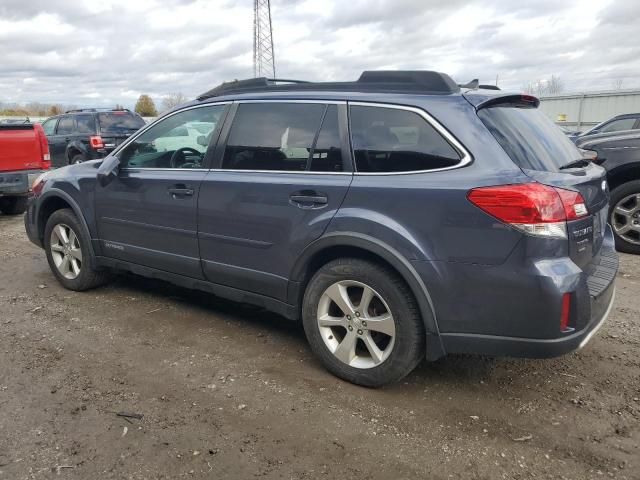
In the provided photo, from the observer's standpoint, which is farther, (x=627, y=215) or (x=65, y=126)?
(x=65, y=126)

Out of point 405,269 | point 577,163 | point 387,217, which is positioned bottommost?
point 405,269

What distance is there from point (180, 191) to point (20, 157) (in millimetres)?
5695

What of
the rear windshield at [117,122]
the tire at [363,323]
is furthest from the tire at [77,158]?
the tire at [363,323]

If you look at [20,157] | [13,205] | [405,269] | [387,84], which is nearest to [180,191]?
[387,84]

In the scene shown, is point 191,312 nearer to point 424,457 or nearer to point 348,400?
point 348,400

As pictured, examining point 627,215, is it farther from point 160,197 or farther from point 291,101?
point 160,197

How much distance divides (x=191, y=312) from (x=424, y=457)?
250 centimetres

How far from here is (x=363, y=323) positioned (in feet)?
10.4

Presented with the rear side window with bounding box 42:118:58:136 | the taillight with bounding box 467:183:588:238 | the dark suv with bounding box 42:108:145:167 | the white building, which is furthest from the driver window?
the white building

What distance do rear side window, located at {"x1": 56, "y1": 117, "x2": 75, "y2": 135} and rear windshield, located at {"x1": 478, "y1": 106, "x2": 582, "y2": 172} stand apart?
13.5m

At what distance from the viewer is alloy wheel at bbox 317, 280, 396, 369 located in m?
3.12

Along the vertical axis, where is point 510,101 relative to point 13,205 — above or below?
above

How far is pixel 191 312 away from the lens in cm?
453

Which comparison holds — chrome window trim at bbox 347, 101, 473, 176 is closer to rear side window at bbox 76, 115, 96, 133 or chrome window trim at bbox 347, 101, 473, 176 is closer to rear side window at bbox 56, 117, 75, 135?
rear side window at bbox 76, 115, 96, 133
